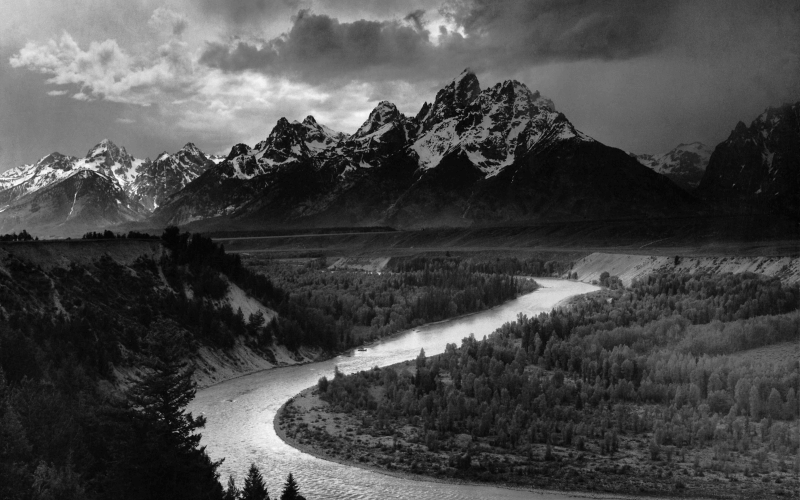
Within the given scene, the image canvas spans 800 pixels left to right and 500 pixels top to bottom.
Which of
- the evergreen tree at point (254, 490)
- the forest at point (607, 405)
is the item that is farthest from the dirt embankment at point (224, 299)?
the evergreen tree at point (254, 490)

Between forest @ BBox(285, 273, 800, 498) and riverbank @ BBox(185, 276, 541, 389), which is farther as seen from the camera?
riverbank @ BBox(185, 276, 541, 389)

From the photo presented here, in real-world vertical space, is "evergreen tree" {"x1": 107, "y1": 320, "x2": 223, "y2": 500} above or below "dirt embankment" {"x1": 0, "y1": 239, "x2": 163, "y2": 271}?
below

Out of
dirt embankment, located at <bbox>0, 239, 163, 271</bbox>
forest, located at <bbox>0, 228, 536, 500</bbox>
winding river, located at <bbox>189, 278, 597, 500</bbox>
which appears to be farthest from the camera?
dirt embankment, located at <bbox>0, 239, 163, 271</bbox>

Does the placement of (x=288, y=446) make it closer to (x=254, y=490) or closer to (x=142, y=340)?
(x=254, y=490)

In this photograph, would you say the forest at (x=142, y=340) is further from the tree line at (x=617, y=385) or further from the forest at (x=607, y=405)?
the tree line at (x=617, y=385)

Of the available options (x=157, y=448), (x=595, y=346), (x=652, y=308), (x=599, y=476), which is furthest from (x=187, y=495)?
(x=652, y=308)

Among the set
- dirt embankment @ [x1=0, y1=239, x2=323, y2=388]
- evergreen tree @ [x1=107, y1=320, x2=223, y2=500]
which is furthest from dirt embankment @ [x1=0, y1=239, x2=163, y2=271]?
evergreen tree @ [x1=107, y1=320, x2=223, y2=500]

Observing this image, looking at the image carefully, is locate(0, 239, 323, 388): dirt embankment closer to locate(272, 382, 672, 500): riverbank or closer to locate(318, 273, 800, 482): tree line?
locate(318, 273, 800, 482): tree line

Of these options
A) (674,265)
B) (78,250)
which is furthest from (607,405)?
(674,265)
